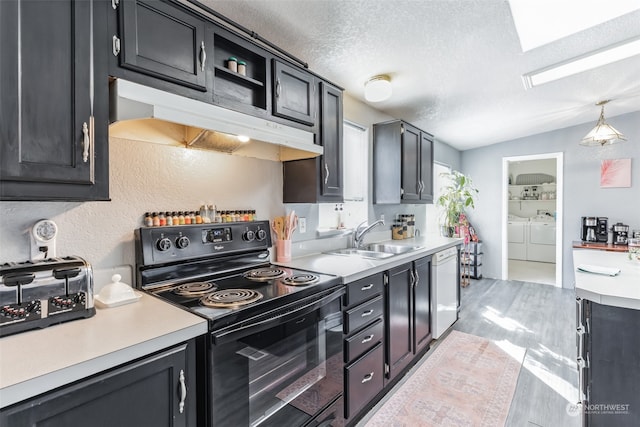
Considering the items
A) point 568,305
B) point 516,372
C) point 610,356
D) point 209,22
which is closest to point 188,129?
point 209,22

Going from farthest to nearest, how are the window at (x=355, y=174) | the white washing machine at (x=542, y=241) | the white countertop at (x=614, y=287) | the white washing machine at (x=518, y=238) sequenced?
the white washing machine at (x=518, y=238) → the white washing machine at (x=542, y=241) → the window at (x=355, y=174) → the white countertop at (x=614, y=287)

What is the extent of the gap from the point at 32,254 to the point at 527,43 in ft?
Result: 11.0

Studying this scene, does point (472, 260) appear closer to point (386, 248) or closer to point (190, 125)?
point (386, 248)

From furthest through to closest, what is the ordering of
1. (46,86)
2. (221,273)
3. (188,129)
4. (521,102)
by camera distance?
1. (521,102)
2. (221,273)
3. (188,129)
4. (46,86)

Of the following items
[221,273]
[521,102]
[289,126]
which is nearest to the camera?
[221,273]

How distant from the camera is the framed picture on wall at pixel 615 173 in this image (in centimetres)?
437

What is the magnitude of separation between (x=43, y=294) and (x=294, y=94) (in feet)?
5.10

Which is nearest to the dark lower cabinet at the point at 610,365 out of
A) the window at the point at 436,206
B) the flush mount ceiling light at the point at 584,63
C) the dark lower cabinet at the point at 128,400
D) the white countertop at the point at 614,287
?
the white countertop at the point at 614,287

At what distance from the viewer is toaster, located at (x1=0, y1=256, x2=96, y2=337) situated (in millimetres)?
939

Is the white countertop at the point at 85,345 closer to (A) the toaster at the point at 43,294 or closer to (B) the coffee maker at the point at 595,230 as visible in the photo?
(A) the toaster at the point at 43,294

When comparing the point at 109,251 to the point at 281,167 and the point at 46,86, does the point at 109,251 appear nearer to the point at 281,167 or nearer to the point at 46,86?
the point at 46,86

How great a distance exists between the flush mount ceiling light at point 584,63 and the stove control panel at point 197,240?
293 centimetres

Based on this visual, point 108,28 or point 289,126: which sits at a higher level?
point 108,28

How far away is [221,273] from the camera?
1743 millimetres
